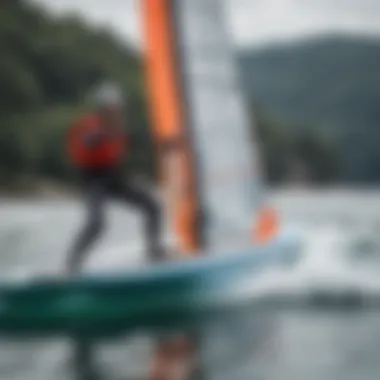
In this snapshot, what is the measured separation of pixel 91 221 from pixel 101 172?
40 centimetres

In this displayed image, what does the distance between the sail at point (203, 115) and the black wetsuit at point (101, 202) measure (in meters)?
1.30

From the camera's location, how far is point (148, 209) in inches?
474

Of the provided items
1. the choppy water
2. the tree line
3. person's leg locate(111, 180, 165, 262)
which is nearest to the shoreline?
the tree line

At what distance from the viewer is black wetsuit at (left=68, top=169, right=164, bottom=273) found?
464 inches

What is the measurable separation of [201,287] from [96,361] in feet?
8.05

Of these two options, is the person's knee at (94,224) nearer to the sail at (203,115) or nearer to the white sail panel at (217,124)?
the sail at (203,115)

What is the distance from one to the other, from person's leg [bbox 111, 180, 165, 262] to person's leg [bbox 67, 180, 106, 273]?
13 cm

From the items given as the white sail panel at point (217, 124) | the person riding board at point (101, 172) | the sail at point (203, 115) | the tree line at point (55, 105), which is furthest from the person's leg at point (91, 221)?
the tree line at point (55, 105)

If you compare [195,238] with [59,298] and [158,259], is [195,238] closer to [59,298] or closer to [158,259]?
[158,259]

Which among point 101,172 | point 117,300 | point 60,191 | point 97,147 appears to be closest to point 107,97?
point 97,147

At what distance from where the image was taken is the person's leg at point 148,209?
11883 mm

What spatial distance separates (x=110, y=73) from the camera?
6188cm

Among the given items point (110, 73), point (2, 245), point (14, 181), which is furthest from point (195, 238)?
point (110, 73)

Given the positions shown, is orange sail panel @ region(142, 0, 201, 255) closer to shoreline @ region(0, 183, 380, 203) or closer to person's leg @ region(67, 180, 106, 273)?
person's leg @ region(67, 180, 106, 273)
